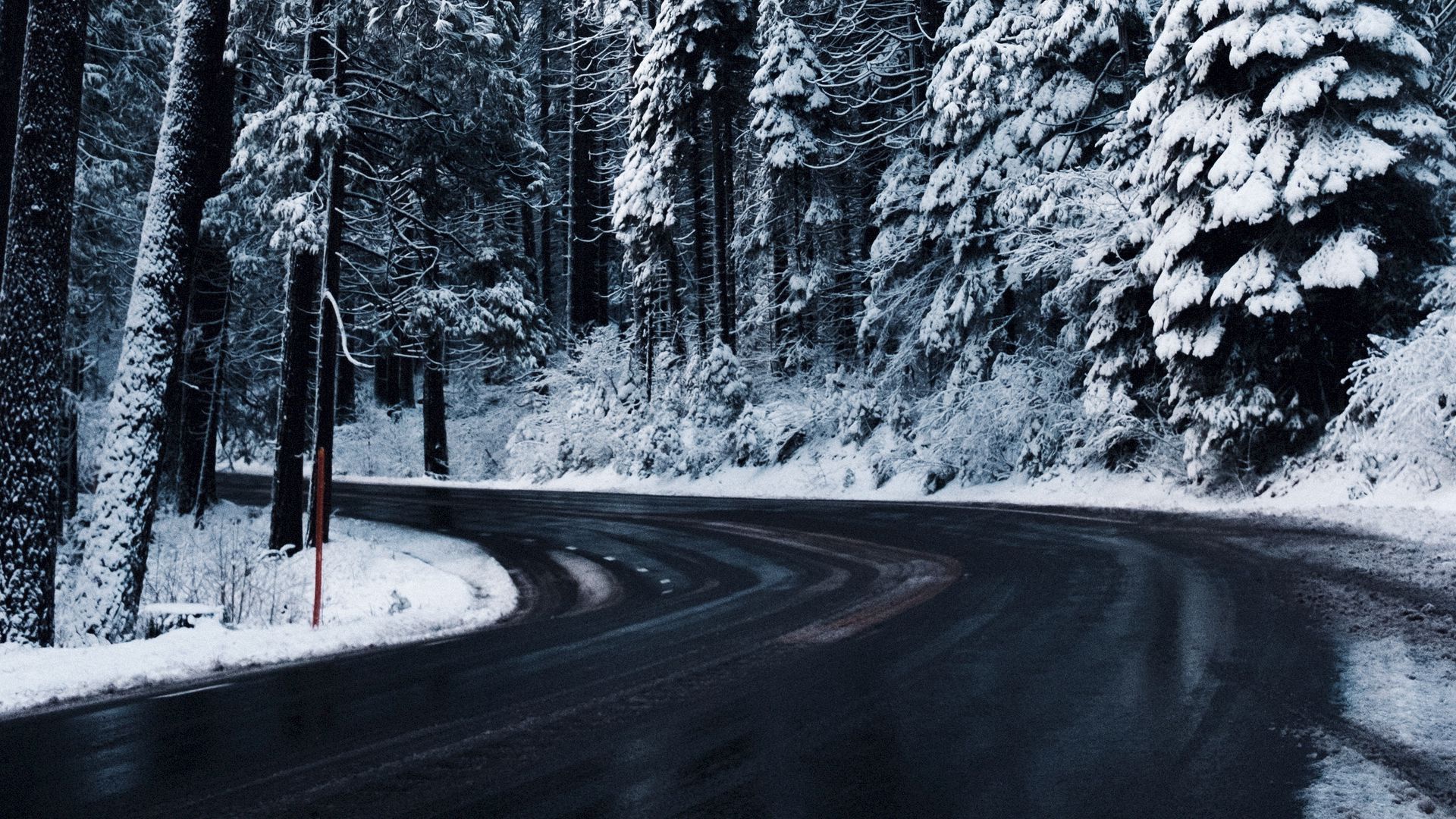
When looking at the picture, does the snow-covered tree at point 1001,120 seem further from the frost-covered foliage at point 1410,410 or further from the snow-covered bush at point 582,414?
the snow-covered bush at point 582,414

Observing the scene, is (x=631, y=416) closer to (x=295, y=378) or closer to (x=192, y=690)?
(x=295, y=378)

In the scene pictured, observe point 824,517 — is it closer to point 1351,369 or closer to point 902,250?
point 1351,369

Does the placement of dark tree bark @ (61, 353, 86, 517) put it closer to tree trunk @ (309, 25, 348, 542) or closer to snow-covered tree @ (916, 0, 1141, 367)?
tree trunk @ (309, 25, 348, 542)

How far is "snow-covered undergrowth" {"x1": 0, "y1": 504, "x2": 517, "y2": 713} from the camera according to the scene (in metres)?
6.74

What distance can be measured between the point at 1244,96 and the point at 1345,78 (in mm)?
1325

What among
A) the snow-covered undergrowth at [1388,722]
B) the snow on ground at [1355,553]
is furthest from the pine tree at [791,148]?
the snow-covered undergrowth at [1388,722]

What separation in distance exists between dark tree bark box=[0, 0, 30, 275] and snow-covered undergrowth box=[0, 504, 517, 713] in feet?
16.2

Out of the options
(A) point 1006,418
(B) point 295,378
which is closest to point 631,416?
(A) point 1006,418

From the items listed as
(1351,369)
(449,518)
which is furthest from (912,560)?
(449,518)

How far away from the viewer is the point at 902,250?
24359 millimetres

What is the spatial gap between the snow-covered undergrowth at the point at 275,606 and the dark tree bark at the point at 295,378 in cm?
60

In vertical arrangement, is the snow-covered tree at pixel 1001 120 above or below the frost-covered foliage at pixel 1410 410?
above

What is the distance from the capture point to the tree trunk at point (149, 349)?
29.7ft

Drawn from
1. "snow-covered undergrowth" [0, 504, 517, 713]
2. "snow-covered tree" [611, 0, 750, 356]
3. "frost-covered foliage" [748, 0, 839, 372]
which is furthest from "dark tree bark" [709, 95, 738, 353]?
"snow-covered undergrowth" [0, 504, 517, 713]
